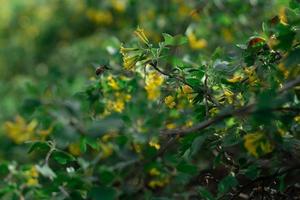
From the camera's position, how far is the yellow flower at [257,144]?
1.17 meters

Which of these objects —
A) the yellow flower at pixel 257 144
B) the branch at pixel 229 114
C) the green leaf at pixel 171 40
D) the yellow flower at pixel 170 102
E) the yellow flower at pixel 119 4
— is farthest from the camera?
the yellow flower at pixel 119 4

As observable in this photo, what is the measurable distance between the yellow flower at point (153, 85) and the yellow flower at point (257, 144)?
0.53 m

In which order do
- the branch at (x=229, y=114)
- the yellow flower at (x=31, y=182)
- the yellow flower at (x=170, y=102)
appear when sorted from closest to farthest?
the branch at (x=229, y=114) < the yellow flower at (x=170, y=102) < the yellow flower at (x=31, y=182)

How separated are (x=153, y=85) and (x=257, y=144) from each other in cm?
58

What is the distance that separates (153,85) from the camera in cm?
171

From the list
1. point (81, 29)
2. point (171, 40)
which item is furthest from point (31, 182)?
point (81, 29)

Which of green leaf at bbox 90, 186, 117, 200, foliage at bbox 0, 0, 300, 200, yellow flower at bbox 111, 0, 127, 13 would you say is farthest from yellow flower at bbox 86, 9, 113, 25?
green leaf at bbox 90, 186, 117, 200

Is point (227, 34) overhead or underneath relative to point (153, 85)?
overhead

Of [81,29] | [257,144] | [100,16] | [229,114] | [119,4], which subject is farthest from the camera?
[81,29]

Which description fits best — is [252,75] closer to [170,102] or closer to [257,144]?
[170,102]

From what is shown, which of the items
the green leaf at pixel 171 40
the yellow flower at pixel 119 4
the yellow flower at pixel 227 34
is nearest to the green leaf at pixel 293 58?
the green leaf at pixel 171 40

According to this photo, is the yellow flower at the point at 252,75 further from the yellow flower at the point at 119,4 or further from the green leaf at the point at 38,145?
the yellow flower at the point at 119,4

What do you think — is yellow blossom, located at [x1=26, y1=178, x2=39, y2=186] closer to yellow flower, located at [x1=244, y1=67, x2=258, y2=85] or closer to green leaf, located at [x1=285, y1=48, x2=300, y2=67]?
yellow flower, located at [x1=244, y1=67, x2=258, y2=85]

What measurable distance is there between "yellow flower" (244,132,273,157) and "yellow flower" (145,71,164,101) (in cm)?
53
